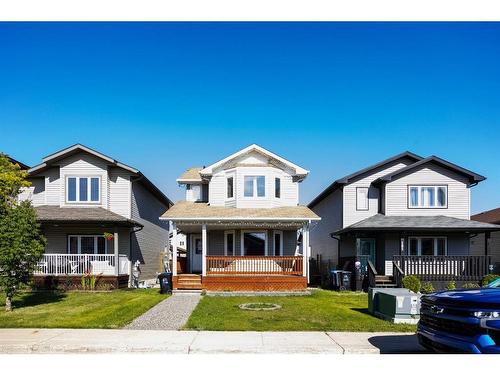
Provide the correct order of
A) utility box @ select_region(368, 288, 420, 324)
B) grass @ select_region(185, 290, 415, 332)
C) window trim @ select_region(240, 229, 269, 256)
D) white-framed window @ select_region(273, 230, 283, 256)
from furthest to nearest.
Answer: white-framed window @ select_region(273, 230, 283, 256)
window trim @ select_region(240, 229, 269, 256)
utility box @ select_region(368, 288, 420, 324)
grass @ select_region(185, 290, 415, 332)

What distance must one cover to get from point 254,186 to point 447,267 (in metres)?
9.94

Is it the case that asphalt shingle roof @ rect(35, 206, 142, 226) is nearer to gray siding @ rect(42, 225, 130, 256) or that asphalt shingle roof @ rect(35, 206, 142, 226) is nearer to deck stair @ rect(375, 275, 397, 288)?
gray siding @ rect(42, 225, 130, 256)

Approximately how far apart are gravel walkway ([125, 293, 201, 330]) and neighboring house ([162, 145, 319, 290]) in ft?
9.30

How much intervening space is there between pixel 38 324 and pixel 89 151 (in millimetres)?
12705

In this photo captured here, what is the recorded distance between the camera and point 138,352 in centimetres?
919

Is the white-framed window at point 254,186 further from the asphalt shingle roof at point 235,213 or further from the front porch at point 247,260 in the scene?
the front porch at point 247,260

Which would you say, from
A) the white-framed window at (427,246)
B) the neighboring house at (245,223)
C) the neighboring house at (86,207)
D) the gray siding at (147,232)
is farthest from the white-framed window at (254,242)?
the white-framed window at (427,246)

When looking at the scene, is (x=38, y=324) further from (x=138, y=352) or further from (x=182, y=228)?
(x=182, y=228)

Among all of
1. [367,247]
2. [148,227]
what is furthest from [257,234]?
[148,227]

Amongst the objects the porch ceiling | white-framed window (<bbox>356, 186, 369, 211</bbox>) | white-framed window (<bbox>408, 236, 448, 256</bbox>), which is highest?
white-framed window (<bbox>356, 186, 369, 211</bbox>)

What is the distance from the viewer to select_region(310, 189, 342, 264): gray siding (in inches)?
1054

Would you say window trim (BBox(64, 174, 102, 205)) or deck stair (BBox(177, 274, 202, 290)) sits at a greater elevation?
window trim (BBox(64, 174, 102, 205))

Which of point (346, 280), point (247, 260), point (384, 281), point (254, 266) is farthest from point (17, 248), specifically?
point (384, 281)

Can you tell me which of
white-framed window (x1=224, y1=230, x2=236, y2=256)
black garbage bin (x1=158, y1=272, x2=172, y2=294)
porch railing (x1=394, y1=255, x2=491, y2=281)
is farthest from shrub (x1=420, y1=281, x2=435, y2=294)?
black garbage bin (x1=158, y1=272, x2=172, y2=294)
